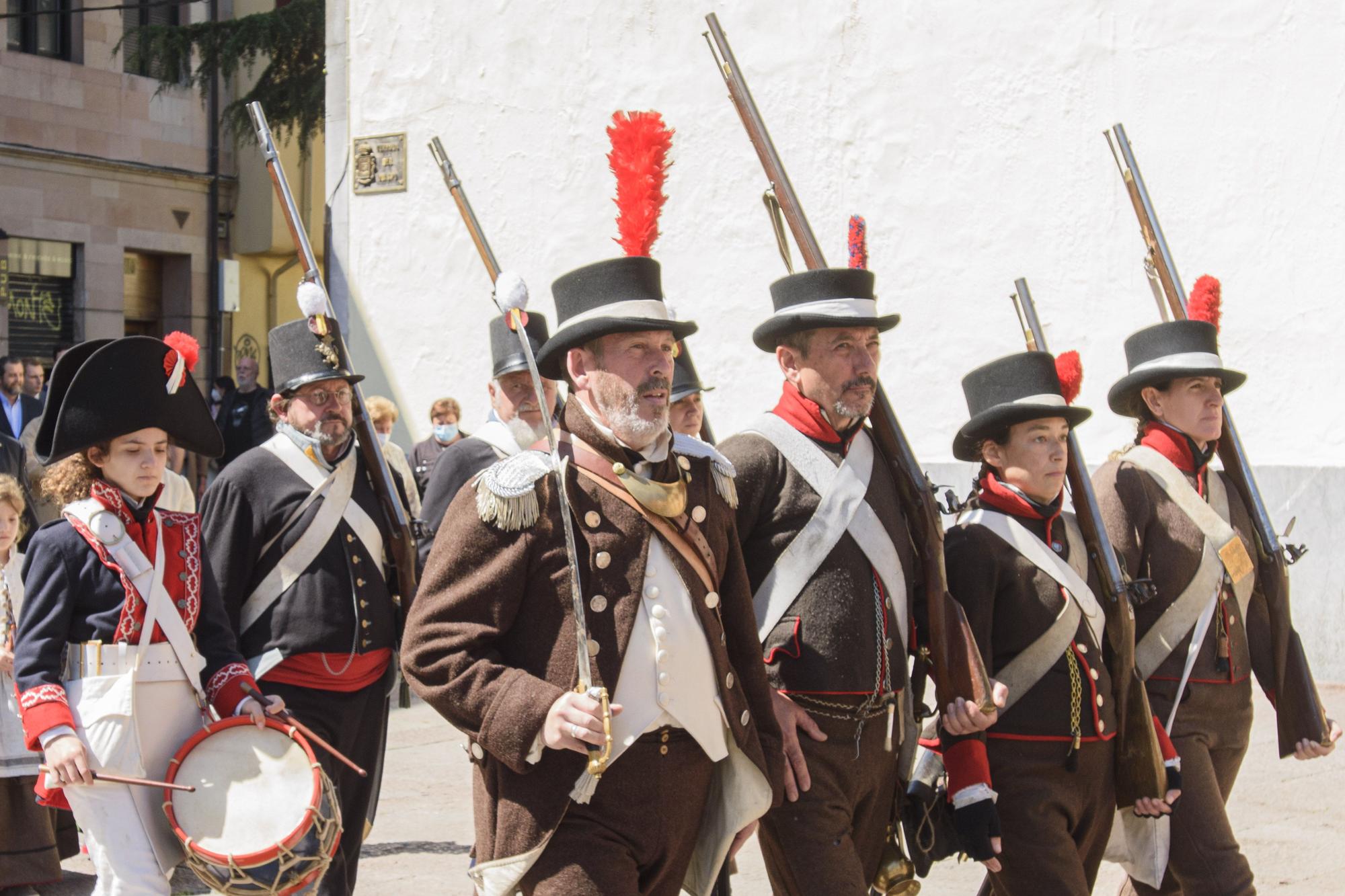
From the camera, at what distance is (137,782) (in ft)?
14.1

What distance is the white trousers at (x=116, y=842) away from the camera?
4332mm

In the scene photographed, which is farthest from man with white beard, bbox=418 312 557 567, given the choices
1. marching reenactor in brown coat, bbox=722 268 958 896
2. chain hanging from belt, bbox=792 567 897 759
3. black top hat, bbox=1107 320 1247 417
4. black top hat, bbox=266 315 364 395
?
chain hanging from belt, bbox=792 567 897 759

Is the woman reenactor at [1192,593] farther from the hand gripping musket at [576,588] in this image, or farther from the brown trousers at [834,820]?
the hand gripping musket at [576,588]

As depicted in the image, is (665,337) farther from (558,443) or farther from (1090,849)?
(1090,849)

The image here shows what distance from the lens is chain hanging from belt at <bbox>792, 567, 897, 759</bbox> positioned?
14.2 ft

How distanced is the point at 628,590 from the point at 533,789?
17.8 inches

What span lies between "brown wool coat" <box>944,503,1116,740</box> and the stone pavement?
5.45ft

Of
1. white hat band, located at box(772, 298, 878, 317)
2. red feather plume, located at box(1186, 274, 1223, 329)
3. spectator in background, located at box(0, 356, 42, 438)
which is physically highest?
spectator in background, located at box(0, 356, 42, 438)

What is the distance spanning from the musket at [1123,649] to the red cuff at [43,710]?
2793 millimetres

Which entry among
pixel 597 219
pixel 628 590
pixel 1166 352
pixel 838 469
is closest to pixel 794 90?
pixel 597 219

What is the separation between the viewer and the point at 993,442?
16.4ft

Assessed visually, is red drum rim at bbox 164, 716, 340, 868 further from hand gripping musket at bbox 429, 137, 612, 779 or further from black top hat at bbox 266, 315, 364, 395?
black top hat at bbox 266, 315, 364, 395

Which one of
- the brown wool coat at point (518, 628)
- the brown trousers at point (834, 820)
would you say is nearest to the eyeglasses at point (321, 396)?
the brown wool coat at point (518, 628)

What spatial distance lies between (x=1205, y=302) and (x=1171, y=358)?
1.95ft
